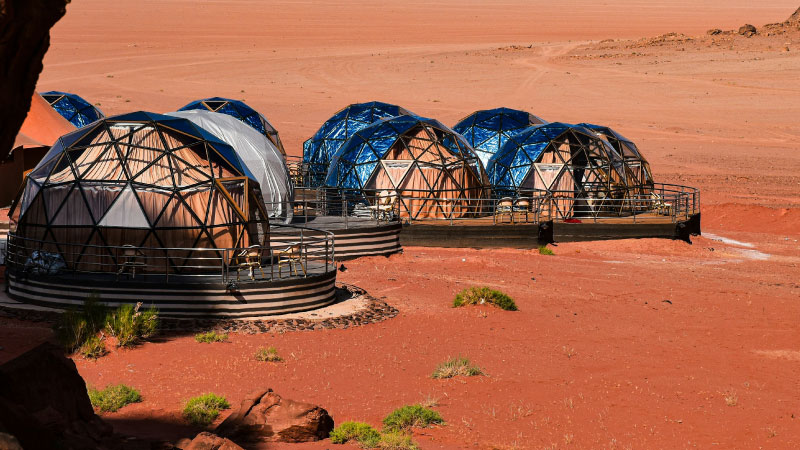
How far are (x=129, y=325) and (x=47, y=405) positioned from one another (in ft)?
20.4

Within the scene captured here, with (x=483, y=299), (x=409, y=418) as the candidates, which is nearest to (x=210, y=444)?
(x=409, y=418)

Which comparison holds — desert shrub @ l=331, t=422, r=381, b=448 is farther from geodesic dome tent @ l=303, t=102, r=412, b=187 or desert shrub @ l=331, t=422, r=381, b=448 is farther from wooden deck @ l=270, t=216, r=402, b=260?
geodesic dome tent @ l=303, t=102, r=412, b=187

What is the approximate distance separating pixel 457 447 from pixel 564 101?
62801 mm

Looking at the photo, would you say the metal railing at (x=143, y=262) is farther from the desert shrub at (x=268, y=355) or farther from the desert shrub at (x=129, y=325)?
the desert shrub at (x=268, y=355)

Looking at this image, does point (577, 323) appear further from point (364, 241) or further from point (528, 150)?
point (528, 150)

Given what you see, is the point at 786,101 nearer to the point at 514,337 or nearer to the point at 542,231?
the point at 542,231

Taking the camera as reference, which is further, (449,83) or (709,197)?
(449,83)

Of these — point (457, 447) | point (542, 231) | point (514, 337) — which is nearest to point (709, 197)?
point (542, 231)

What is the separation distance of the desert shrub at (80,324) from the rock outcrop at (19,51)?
7.96 metres

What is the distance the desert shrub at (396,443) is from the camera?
36.1 feet

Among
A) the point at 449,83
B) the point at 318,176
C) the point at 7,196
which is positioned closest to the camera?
the point at 7,196

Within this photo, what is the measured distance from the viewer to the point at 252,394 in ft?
37.5

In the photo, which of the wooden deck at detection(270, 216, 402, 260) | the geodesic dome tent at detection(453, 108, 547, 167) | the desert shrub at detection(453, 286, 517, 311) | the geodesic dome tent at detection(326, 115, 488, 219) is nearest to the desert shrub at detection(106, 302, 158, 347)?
the desert shrub at detection(453, 286, 517, 311)

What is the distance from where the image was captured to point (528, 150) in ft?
106
